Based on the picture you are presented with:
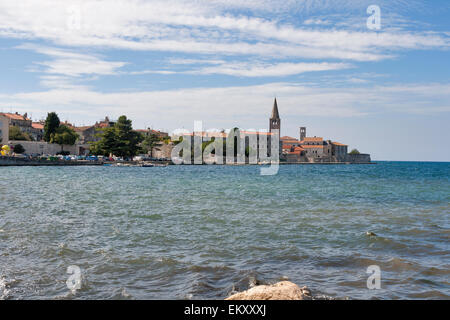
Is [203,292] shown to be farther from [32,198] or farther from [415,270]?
[32,198]

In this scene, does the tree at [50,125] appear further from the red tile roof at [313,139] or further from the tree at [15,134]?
the red tile roof at [313,139]

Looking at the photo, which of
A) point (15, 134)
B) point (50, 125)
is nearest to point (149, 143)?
point (50, 125)

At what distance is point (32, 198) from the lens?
2378 centimetres

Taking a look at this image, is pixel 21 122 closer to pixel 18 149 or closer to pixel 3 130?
pixel 18 149

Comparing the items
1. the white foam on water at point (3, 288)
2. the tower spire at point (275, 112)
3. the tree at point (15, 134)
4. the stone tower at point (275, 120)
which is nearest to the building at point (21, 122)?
the tree at point (15, 134)

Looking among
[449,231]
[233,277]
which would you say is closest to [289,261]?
[233,277]

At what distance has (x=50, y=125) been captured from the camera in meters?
97.4

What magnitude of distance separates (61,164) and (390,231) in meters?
79.6

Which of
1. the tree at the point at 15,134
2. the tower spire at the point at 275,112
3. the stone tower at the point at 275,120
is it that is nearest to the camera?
the tree at the point at 15,134

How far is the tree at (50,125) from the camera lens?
9719 centimetres

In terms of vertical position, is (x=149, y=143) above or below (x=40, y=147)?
above


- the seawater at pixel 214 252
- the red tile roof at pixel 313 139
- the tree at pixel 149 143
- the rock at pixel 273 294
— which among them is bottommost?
the seawater at pixel 214 252
